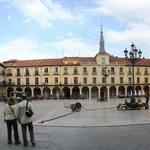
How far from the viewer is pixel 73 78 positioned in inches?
4409

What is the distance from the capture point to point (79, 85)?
110750 millimetres

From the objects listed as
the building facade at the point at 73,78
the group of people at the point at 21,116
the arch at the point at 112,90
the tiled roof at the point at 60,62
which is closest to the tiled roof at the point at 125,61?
the tiled roof at the point at 60,62

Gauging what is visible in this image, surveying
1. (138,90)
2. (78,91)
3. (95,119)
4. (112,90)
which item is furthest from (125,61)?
(95,119)

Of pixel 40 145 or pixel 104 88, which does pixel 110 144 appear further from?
pixel 104 88

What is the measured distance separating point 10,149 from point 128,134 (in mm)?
5336

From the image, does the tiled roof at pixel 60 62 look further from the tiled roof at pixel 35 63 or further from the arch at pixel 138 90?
the arch at pixel 138 90

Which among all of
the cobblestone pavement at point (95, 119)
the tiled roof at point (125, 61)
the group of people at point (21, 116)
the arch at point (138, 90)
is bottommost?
the arch at point (138, 90)

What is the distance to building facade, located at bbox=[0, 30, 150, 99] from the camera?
111m

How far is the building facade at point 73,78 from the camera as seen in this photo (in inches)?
4377

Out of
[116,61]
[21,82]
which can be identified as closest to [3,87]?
[21,82]

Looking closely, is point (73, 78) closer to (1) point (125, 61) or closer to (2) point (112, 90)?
(2) point (112, 90)

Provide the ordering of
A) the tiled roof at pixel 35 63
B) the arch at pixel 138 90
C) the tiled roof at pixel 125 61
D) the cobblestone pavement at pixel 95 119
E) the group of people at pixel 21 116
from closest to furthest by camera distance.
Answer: the group of people at pixel 21 116 < the cobblestone pavement at pixel 95 119 < the arch at pixel 138 90 < the tiled roof at pixel 35 63 < the tiled roof at pixel 125 61

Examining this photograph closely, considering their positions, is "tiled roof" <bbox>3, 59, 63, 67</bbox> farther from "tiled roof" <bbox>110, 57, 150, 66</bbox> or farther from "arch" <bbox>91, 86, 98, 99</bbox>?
"tiled roof" <bbox>110, 57, 150, 66</bbox>

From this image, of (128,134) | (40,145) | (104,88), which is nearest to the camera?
(40,145)
